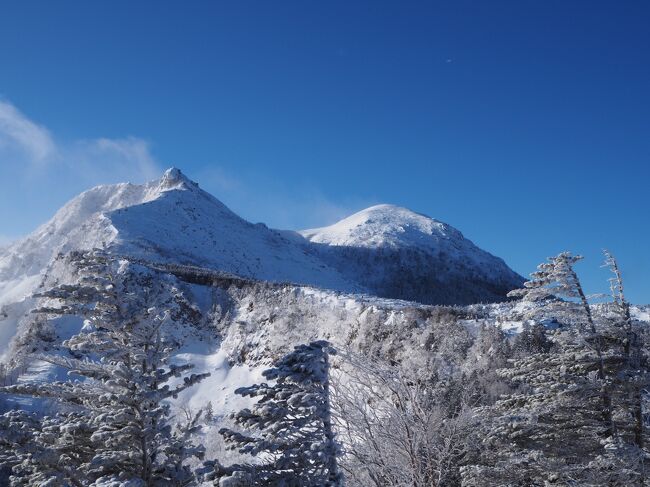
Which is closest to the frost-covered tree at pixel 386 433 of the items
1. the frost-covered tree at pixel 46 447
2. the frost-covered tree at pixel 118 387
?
the frost-covered tree at pixel 118 387

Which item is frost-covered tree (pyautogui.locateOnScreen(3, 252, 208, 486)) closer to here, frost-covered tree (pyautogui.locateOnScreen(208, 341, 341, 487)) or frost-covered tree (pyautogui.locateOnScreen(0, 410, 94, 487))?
frost-covered tree (pyautogui.locateOnScreen(0, 410, 94, 487))

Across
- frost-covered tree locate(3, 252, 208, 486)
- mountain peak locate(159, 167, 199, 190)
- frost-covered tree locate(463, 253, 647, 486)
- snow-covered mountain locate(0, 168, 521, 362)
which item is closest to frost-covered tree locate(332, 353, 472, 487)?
frost-covered tree locate(463, 253, 647, 486)

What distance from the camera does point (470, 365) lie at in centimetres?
3266

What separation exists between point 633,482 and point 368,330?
3469 cm

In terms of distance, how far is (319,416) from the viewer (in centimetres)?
704

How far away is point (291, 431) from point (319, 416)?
0.44 m

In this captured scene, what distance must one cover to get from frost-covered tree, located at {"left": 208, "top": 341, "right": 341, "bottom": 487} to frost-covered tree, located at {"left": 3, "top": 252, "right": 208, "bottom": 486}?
117 centimetres

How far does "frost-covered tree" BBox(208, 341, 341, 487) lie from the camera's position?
671 centimetres

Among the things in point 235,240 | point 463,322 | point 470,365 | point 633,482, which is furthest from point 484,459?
point 235,240

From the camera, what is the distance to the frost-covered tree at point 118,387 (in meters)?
7.15

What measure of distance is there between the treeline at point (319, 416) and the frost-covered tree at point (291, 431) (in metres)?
0.02

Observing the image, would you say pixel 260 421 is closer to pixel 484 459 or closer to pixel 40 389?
pixel 40 389

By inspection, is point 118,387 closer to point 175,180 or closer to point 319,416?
point 319,416

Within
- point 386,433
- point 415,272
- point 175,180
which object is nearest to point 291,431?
point 386,433
